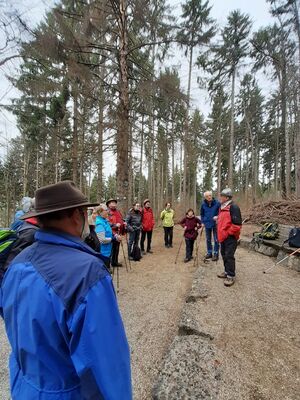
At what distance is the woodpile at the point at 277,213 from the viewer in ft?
33.3

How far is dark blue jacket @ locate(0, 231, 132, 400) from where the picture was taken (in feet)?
2.99

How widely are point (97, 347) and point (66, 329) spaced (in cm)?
14

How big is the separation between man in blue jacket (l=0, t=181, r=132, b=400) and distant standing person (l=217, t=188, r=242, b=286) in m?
4.21

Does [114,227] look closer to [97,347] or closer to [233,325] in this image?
[233,325]

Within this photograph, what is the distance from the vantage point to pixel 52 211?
44.3 inches

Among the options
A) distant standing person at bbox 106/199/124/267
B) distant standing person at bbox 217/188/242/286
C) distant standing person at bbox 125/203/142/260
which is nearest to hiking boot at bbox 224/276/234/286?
distant standing person at bbox 217/188/242/286

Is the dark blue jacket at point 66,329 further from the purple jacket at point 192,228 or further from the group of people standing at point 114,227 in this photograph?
the purple jacket at point 192,228

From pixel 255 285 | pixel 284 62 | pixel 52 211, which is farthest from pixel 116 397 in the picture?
pixel 284 62

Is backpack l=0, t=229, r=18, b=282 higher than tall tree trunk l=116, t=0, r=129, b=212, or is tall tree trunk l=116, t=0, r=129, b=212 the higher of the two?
tall tree trunk l=116, t=0, r=129, b=212

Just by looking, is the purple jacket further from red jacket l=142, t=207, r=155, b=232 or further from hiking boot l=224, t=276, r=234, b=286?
hiking boot l=224, t=276, r=234, b=286

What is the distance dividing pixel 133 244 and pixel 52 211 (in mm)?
6753

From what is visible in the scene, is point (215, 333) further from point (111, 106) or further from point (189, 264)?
point (111, 106)

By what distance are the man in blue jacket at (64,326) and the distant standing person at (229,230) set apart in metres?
4.21

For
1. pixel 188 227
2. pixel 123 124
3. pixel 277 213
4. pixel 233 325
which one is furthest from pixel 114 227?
pixel 277 213
